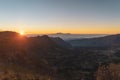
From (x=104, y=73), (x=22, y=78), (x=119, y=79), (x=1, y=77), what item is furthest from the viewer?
(x=119, y=79)

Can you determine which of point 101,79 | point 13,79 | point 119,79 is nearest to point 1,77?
point 13,79

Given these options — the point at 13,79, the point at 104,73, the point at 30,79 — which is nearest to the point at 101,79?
the point at 104,73

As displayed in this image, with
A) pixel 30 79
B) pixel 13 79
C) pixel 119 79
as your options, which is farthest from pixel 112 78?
pixel 13 79

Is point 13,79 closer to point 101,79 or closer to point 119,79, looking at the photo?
point 101,79

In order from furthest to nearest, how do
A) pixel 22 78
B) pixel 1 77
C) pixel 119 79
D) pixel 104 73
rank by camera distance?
pixel 119 79, pixel 104 73, pixel 22 78, pixel 1 77

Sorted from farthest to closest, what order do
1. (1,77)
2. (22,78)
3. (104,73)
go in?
(104,73) < (22,78) < (1,77)

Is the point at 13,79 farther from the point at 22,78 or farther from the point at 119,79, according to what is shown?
the point at 119,79

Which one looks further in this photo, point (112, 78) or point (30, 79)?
point (112, 78)

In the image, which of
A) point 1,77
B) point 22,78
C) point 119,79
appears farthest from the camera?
point 119,79

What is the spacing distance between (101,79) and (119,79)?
124 inches

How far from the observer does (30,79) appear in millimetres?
26469

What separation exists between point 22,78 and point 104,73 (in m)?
9.89

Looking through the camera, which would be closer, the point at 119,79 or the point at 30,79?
the point at 30,79

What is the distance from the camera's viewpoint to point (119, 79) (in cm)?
2925
